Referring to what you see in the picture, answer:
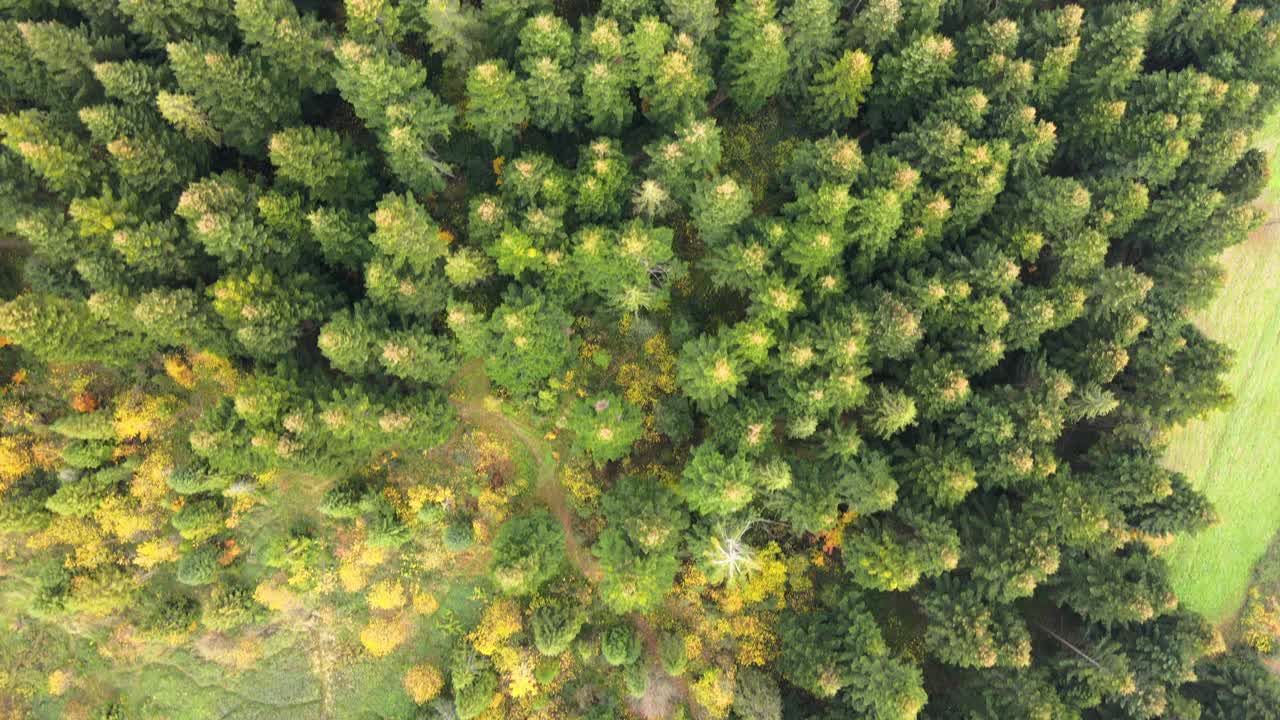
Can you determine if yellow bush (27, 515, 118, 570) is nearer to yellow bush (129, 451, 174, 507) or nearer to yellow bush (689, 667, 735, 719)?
yellow bush (129, 451, 174, 507)

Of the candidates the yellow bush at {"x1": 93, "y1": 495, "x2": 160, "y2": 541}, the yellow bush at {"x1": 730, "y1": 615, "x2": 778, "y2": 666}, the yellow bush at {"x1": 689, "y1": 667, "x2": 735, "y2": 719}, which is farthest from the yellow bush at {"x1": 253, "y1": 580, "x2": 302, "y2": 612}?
the yellow bush at {"x1": 730, "y1": 615, "x2": 778, "y2": 666}

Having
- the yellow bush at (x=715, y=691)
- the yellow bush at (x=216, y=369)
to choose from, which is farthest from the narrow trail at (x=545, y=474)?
the yellow bush at (x=216, y=369)

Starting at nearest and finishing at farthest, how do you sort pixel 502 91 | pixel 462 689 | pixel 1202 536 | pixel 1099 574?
1. pixel 502 91
2. pixel 1099 574
3. pixel 462 689
4. pixel 1202 536

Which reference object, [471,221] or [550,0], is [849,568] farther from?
[550,0]

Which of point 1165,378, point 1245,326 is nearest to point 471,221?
point 1165,378

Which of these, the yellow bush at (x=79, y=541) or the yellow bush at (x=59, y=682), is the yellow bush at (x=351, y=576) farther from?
the yellow bush at (x=59, y=682)

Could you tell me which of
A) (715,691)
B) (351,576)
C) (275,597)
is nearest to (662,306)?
(715,691)
